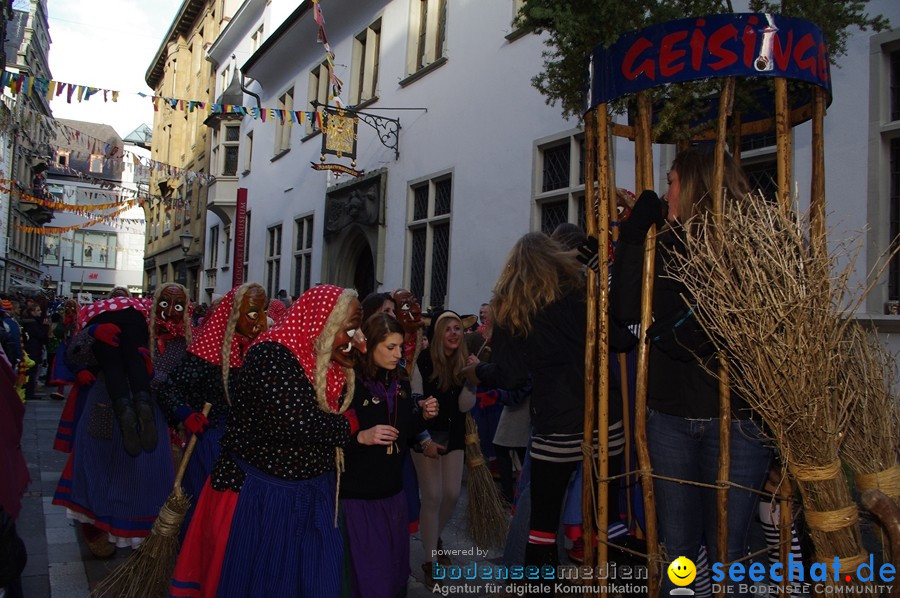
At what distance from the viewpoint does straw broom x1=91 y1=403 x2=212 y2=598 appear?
383 cm

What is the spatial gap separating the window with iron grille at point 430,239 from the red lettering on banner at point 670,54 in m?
9.25

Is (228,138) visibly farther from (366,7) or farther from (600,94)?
(600,94)

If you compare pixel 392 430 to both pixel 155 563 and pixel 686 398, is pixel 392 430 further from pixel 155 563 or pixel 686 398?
pixel 155 563

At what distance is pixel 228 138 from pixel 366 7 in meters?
11.8

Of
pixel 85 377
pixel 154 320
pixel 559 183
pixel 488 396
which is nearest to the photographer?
pixel 85 377

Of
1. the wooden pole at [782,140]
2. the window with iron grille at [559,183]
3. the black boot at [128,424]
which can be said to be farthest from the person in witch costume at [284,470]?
the window with iron grille at [559,183]

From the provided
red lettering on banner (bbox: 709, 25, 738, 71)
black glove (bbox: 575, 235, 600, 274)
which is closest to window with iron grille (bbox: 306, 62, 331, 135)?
black glove (bbox: 575, 235, 600, 274)

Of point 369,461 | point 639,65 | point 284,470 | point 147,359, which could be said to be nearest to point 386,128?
point 147,359

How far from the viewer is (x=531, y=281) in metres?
3.63

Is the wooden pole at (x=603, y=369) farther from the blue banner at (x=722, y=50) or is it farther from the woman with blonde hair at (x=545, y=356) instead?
the woman with blonde hair at (x=545, y=356)

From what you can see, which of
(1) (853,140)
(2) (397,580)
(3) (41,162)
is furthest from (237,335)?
(3) (41,162)

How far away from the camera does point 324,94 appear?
1788 centimetres

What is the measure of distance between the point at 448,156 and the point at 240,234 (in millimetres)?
12512

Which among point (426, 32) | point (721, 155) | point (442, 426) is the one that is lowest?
point (442, 426)
